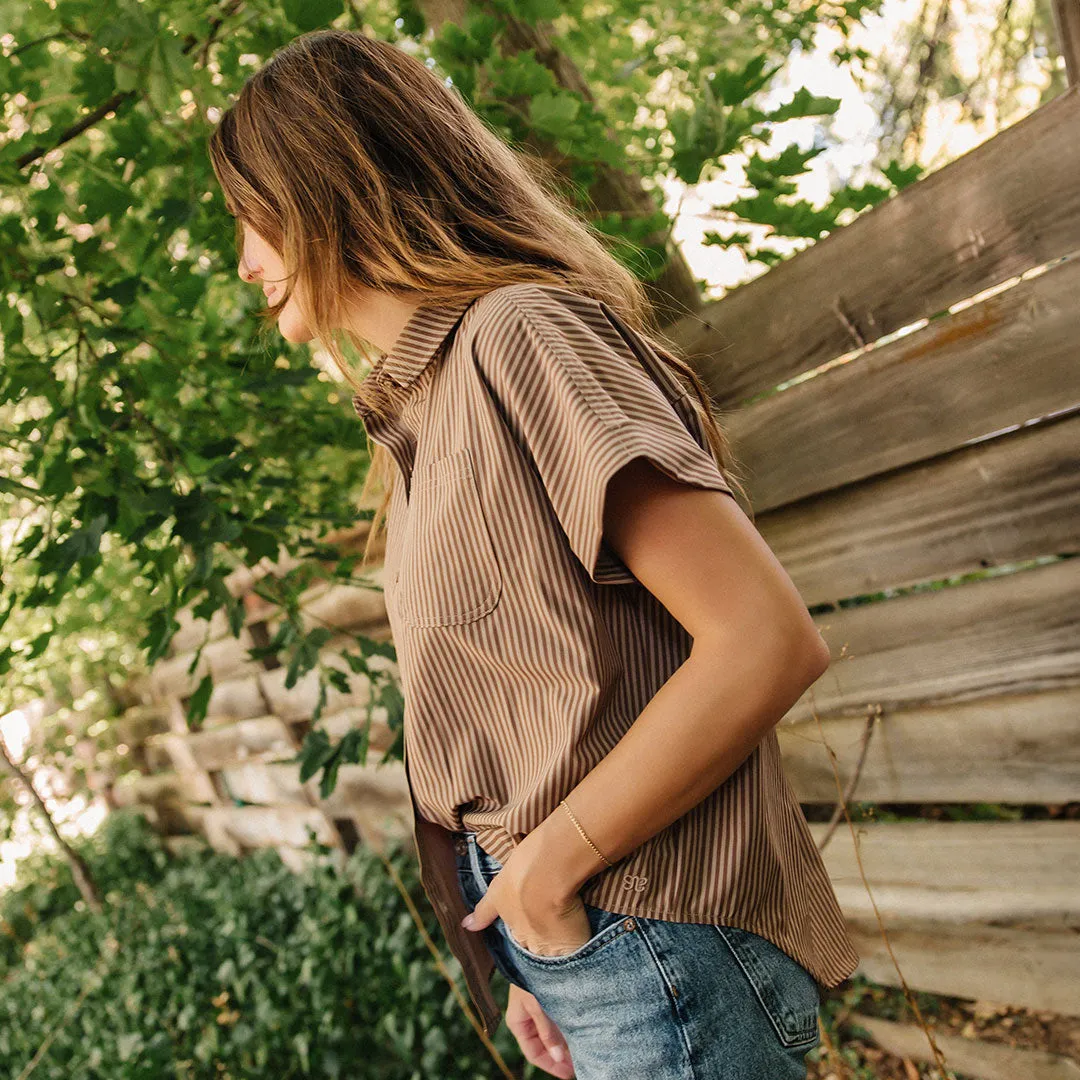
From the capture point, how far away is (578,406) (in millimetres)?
854

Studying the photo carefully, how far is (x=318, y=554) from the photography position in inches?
95.0

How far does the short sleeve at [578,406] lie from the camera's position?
0.83m

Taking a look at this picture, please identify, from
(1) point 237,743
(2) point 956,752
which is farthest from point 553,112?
(1) point 237,743

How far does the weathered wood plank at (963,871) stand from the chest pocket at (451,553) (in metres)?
1.49

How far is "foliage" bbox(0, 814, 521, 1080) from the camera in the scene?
2953 mm

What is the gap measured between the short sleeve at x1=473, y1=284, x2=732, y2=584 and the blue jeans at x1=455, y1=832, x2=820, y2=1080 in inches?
14.9

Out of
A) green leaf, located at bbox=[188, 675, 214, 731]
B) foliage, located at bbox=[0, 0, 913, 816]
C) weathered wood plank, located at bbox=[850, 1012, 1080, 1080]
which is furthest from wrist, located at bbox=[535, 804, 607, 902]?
weathered wood plank, located at bbox=[850, 1012, 1080, 1080]

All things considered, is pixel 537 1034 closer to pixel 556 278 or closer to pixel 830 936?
pixel 830 936

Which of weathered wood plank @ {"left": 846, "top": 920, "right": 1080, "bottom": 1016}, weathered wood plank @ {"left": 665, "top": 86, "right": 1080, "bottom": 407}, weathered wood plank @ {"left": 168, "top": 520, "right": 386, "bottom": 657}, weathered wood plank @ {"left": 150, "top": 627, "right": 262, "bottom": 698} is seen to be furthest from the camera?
weathered wood plank @ {"left": 150, "top": 627, "right": 262, "bottom": 698}

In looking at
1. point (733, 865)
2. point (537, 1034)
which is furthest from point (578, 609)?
point (537, 1034)

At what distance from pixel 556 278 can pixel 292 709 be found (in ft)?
12.1

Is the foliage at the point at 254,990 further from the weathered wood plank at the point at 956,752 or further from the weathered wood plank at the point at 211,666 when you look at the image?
the weathered wood plank at the point at 956,752

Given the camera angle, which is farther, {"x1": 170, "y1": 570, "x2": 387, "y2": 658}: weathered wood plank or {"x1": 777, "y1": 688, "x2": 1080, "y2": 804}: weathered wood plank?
{"x1": 170, "y1": 570, "x2": 387, "y2": 658}: weathered wood plank

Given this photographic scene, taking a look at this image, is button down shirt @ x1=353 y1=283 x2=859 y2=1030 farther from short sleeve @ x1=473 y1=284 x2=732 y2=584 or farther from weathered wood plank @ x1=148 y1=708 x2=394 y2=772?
weathered wood plank @ x1=148 y1=708 x2=394 y2=772
